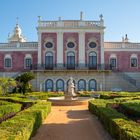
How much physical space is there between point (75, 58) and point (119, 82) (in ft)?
20.6

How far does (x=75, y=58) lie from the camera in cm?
4122

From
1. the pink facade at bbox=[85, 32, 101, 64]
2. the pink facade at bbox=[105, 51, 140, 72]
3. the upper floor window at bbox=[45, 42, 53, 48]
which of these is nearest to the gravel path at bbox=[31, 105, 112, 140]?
the pink facade at bbox=[85, 32, 101, 64]

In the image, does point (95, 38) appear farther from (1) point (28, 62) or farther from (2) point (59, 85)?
(1) point (28, 62)

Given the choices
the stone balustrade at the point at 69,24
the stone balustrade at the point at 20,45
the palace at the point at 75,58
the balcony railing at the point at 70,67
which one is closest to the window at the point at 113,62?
the palace at the point at 75,58

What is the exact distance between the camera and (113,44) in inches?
1687

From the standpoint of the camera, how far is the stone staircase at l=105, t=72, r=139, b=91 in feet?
129

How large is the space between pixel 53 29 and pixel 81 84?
25.6ft

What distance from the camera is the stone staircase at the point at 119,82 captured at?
129 ft

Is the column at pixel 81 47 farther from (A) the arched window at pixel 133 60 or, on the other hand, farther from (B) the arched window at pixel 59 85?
(A) the arched window at pixel 133 60

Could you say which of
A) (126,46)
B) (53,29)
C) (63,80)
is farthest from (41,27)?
(126,46)

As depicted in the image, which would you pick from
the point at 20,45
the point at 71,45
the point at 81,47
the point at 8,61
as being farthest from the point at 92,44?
the point at 8,61

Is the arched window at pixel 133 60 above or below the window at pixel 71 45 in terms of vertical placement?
below

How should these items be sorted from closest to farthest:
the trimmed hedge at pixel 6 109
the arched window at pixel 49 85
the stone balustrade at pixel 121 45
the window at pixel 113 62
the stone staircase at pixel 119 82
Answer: the trimmed hedge at pixel 6 109 → the stone staircase at pixel 119 82 → the arched window at pixel 49 85 → the window at pixel 113 62 → the stone balustrade at pixel 121 45

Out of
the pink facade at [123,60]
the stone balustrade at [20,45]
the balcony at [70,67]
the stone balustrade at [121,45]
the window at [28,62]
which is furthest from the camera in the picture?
the stone balustrade at [20,45]
